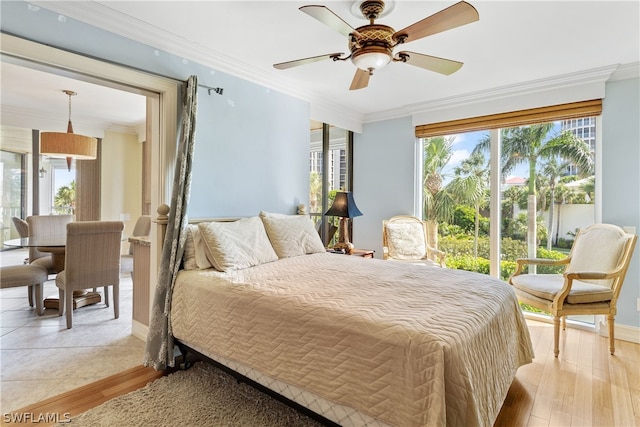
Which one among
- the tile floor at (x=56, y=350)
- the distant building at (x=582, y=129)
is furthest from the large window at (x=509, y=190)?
the tile floor at (x=56, y=350)

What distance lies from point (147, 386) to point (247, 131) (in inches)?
88.9

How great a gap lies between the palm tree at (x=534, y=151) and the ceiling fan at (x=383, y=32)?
212 centimetres

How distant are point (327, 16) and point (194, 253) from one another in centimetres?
182

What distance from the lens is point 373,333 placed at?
1.31 metres

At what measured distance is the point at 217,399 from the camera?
196 cm

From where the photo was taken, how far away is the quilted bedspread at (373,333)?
1.19 metres

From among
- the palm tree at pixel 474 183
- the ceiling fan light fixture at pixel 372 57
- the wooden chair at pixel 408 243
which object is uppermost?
the ceiling fan light fixture at pixel 372 57

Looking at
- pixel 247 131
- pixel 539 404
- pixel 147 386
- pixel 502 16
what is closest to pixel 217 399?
pixel 147 386

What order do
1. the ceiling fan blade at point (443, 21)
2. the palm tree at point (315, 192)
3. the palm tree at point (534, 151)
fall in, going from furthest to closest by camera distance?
the palm tree at point (315, 192) < the palm tree at point (534, 151) < the ceiling fan blade at point (443, 21)

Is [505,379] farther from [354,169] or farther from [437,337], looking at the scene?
[354,169]

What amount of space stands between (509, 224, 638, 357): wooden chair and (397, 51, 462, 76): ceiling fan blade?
1.90m

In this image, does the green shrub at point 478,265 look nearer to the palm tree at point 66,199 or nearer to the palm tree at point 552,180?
the palm tree at point 552,180

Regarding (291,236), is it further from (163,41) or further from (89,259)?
(89,259)

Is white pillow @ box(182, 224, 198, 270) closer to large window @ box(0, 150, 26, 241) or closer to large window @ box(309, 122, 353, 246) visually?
large window @ box(309, 122, 353, 246)
